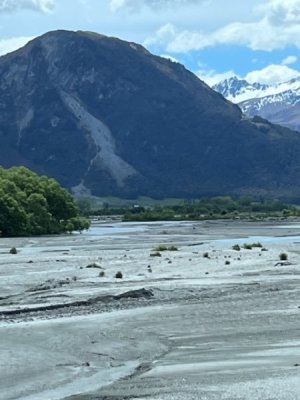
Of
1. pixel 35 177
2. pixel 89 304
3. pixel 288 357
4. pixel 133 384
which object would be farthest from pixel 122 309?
pixel 35 177

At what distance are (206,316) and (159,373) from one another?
1136 centimetres

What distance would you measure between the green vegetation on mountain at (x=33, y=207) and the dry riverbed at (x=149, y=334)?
236 ft

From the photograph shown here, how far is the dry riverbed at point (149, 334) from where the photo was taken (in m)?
21.1

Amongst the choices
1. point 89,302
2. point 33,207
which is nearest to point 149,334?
point 89,302

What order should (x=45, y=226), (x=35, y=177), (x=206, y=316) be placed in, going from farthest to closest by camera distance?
(x=35, y=177)
(x=45, y=226)
(x=206, y=316)

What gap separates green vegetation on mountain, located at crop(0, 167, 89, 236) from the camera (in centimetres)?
12588

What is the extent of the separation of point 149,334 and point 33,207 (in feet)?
342

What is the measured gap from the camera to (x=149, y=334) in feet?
97.0

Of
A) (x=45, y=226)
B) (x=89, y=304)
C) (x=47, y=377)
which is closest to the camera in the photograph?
(x=47, y=377)

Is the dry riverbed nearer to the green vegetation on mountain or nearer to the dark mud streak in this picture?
Answer: the dark mud streak

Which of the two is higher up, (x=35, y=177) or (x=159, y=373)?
(x=35, y=177)

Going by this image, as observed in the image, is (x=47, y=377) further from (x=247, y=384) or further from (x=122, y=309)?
(x=122, y=309)

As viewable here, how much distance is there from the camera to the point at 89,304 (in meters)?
37.4

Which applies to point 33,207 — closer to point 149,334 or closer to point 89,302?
point 89,302
